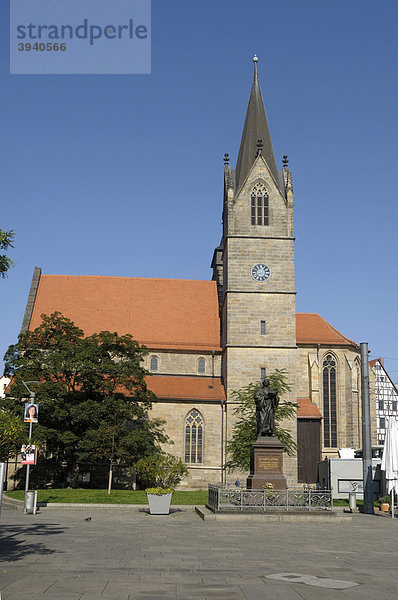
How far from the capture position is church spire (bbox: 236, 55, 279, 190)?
144 ft

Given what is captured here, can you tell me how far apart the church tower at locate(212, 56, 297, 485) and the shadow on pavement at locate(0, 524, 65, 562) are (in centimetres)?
2438

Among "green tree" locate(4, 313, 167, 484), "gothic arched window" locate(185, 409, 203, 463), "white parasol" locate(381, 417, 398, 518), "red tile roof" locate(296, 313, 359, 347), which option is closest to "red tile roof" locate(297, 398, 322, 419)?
"red tile roof" locate(296, 313, 359, 347)

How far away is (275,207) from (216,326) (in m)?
9.78

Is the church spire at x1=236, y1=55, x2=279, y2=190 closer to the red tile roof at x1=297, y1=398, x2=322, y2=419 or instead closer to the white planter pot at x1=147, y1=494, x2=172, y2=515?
the red tile roof at x1=297, y1=398, x2=322, y2=419

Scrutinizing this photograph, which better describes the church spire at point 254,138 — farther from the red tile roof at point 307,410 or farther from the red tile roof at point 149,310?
the red tile roof at point 307,410

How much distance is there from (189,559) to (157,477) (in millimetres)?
22694

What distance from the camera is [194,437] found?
40.8 m

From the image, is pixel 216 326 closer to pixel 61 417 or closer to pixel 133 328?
pixel 133 328

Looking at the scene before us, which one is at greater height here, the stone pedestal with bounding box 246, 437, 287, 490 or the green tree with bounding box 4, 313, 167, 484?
the green tree with bounding box 4, 313, 167, 484

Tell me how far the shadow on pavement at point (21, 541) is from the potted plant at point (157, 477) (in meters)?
5.13

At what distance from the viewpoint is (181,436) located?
1604 inches

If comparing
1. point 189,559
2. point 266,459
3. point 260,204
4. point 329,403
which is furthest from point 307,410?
point 189,559

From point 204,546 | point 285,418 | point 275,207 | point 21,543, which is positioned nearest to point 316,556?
A: point 204,546

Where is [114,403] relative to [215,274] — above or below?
below
